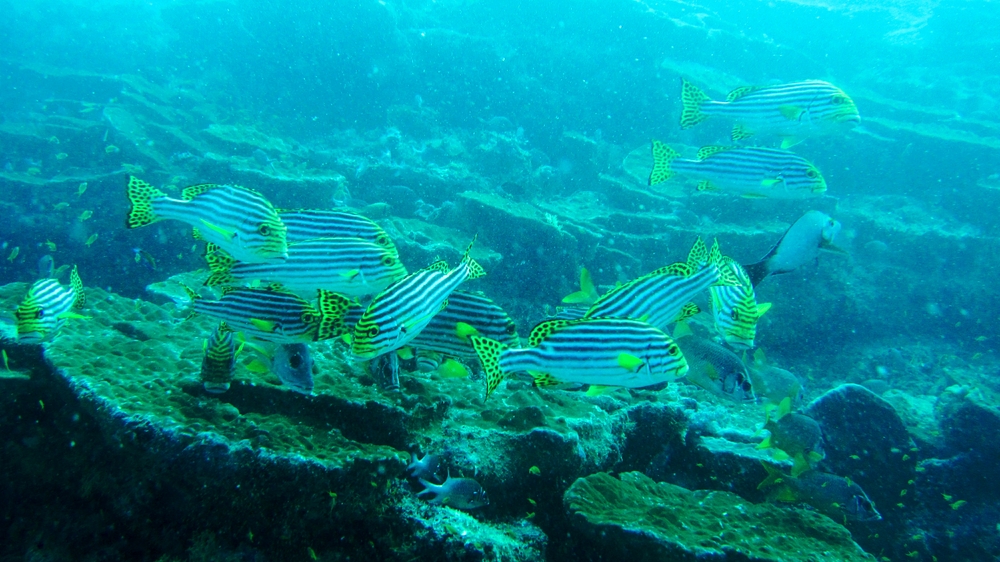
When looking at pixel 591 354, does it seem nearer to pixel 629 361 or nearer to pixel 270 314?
pixel 629 361

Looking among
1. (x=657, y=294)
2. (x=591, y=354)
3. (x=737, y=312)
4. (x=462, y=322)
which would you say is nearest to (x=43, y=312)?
(x=462, y=322)

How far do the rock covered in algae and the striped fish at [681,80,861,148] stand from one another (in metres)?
3.95

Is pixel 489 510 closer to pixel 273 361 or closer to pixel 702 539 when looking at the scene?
pixel 702 539

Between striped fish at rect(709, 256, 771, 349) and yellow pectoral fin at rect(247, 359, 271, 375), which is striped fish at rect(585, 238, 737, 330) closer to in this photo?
striped fish at rect(709, 256, 771, 349)

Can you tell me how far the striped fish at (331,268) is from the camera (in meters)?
3.18

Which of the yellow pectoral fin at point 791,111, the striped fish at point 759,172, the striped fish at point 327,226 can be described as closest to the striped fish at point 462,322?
the striped fish at point 327,226

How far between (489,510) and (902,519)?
19.8 ft

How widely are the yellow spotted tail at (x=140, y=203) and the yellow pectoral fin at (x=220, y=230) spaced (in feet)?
2.63

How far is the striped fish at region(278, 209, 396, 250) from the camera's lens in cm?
372

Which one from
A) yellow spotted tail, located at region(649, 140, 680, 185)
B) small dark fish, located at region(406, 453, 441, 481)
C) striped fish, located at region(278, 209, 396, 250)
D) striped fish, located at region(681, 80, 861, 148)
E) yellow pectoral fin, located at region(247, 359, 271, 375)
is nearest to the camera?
small dark fish, located at region(406, 453, 441, 481)

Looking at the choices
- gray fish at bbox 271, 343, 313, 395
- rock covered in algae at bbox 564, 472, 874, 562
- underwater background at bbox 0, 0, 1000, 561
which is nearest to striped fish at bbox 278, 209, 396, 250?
gray fish at bbox 271, 343, 313, 395

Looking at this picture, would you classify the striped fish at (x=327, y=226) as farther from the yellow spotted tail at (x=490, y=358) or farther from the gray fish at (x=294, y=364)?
the yellow spotted tail at (x=490, y=358)

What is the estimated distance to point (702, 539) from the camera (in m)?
3.24

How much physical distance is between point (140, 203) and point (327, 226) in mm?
1487
